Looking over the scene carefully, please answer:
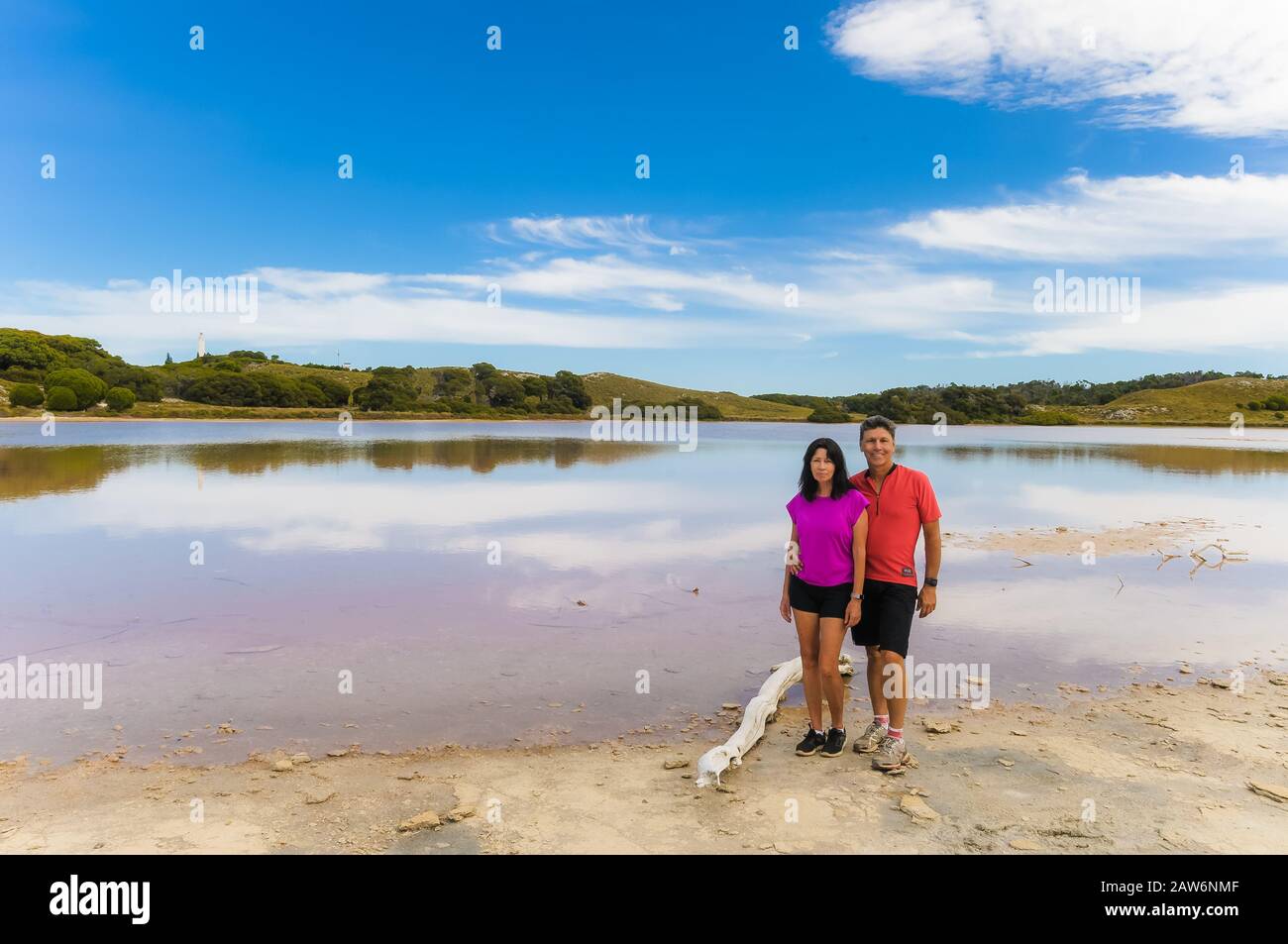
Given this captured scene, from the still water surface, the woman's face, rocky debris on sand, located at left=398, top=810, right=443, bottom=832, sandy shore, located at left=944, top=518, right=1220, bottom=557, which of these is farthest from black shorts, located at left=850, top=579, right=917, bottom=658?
sandy shore, located at left=944, top=518, right=1220, bottom=557

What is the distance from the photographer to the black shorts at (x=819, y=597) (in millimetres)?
6125

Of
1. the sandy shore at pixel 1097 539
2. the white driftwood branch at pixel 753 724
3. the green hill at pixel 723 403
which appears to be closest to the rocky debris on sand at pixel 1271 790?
the white driftwood branch at pixel 753 724

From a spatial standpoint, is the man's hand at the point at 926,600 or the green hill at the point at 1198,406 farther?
the green hill at the point at 1198,406

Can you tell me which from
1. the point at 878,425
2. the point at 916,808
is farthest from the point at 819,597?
the point at 916,808

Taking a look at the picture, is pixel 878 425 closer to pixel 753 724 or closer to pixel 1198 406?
pixel 753 724

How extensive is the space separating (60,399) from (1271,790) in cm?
11231

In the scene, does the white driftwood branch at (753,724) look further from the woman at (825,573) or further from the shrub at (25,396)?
the shrub at (25,396)

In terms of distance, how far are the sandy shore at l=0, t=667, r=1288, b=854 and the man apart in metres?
0.50

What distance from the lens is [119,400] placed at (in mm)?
96688

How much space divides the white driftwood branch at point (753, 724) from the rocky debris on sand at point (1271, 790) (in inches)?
136

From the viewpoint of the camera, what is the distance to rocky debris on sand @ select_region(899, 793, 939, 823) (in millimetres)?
5113
